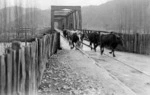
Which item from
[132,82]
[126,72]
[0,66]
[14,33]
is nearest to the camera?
[0,66]

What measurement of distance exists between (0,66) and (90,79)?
356 centimetres

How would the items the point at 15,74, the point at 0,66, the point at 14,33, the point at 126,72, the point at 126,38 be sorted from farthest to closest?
the point at 14,33 → the point at 126,38 → the point at 126,72 → the point at 15,74 → the point at 0,66

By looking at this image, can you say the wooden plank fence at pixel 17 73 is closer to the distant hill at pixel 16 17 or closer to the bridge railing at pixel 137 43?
the distant hill at pixel 16 17

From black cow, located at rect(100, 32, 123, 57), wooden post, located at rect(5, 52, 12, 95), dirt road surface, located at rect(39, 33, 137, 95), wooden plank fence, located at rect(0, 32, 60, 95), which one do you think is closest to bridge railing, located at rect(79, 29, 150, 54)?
black cow, located at rect(100, 32, 123, 57)

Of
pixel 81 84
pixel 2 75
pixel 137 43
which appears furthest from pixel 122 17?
pixel 2 75

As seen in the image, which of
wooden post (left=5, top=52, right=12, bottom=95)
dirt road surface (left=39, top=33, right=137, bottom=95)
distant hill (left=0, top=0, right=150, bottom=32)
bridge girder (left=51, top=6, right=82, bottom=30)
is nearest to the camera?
wooden post (left=5, top=52, right=12, bottom=95)

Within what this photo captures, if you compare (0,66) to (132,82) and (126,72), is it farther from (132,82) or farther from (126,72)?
(126,72)

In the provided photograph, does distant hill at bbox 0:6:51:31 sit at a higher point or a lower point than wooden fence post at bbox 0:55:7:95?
higher

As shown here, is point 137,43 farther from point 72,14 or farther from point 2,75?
point 72,14

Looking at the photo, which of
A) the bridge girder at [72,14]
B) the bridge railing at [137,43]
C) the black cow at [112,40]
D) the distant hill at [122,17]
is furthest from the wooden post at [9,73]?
the bridge girder at [72,14]

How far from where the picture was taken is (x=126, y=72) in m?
7.00

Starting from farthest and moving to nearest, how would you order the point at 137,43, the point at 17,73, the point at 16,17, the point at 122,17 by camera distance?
the point at 122,17, the point at 16,17, the point at 137,43, the point at 17,73

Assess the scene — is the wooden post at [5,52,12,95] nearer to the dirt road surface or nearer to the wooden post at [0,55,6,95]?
the wooden post at [0,55,6,95]

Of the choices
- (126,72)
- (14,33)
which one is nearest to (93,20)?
(14,33)
